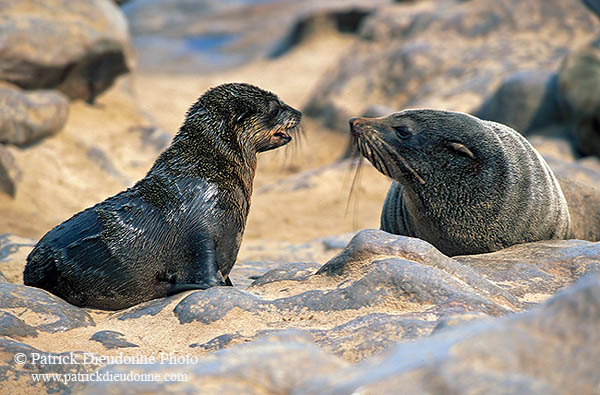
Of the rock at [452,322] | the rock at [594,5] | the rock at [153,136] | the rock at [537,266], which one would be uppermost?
the rock at [452,322]

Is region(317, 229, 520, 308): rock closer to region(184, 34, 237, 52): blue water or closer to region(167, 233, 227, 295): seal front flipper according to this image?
region(167, 233, 227, 295): seal front flipper

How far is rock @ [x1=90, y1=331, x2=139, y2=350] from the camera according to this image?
3193 mm

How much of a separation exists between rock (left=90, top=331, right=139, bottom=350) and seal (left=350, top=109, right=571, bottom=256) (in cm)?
225

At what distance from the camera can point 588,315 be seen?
1.79m

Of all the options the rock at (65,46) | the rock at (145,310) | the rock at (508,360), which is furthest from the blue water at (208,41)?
the rock at (508,360)

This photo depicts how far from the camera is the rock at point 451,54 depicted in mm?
12172

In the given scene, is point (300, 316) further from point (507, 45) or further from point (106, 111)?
point (507, 45)

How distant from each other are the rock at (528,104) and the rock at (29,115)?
6190mm

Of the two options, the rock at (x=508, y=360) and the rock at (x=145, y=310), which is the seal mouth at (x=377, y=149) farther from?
the rock at (x=508, y=360)

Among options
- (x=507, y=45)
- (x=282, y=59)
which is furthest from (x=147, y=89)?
(x=507, y=45)

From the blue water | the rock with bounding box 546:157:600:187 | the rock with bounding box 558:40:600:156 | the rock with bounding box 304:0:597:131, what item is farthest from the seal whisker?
the blue water

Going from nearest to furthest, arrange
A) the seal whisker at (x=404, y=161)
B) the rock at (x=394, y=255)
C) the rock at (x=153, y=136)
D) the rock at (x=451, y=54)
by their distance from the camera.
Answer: the rock at (x=394, y=255), the seal whisker at (x=404, y=161), the rock at (x=153, y=136), the rock at (x=451, y=54)

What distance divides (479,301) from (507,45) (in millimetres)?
10649

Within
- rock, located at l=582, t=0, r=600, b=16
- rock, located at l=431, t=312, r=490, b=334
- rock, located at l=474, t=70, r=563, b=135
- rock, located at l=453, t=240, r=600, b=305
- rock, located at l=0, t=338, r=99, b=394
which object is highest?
rock, located at l=431, t=312, r=490, b=334
